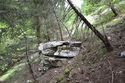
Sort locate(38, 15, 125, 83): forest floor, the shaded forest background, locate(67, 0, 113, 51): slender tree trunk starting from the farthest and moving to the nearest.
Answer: the shaded forest background → locate(67, 0, 113, 51): slender tree trunk → locate(38, 15, 125, 83): forest floor

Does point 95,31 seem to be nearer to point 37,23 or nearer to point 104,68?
point 104,68

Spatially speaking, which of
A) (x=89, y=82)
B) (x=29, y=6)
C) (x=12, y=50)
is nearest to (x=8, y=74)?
(x=12, y=50)

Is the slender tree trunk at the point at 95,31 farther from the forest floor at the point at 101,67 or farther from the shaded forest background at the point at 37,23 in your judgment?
the shaded forest background at the point at 37,23

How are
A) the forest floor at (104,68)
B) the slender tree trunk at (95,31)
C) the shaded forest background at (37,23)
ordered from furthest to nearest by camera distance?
the shaded forest background at (37,23) < the slender tree trunk at (95,31) < the forest floor at (104,68)

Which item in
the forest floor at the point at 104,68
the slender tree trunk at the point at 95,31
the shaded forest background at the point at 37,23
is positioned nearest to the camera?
the forest floor at the point at 104,68

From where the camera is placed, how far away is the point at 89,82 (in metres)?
8.38

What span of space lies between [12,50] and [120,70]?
7.66 meters

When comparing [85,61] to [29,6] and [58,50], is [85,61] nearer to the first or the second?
[58,50]

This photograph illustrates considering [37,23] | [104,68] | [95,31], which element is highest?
[37,23]

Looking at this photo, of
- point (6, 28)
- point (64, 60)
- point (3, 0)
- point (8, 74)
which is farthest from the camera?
point (8, 74)

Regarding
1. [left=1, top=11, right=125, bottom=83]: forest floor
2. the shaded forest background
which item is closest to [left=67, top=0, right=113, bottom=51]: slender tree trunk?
[left=1, top=11, right=125, bottom=83]: forest floor

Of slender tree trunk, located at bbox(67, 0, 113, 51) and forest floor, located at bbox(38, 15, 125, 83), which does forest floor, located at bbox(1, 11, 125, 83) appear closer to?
forest floor, located at bbox(38, 15, 125, 83)

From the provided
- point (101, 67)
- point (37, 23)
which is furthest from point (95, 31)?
point (37, 23)

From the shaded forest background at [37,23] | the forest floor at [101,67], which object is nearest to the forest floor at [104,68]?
the forest floor at [101,67]
